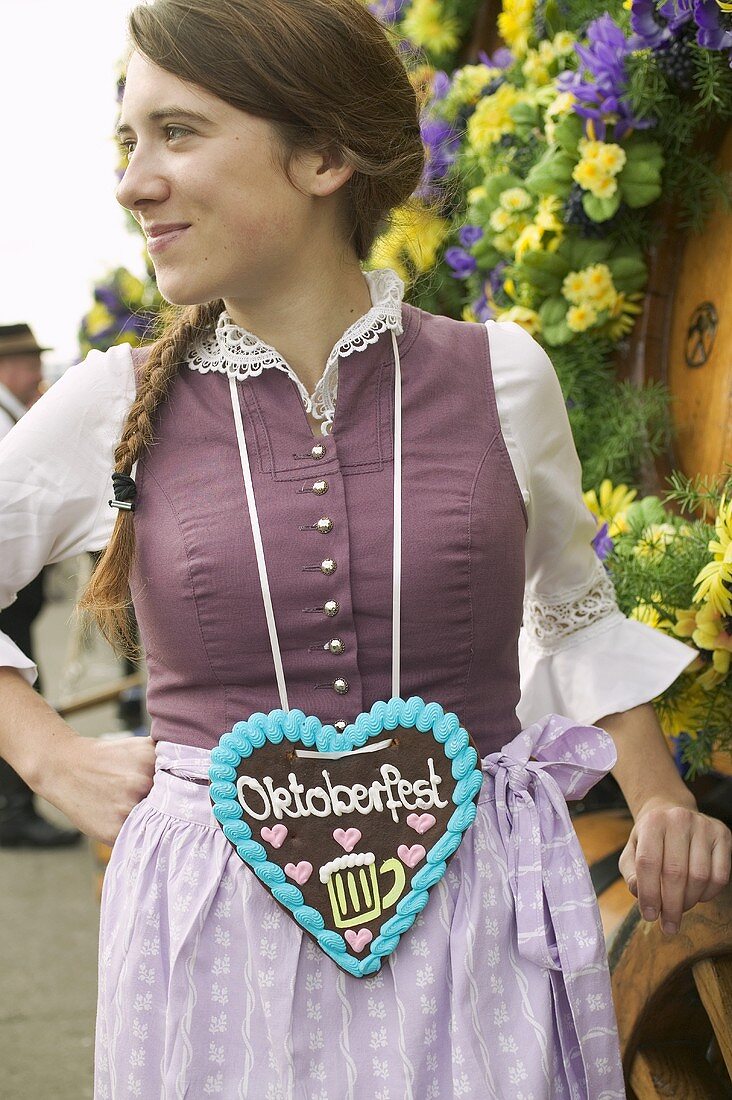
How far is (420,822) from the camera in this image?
4.03 ft

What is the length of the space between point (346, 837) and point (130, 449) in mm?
458

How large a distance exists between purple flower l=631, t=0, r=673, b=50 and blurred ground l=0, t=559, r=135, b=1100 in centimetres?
139

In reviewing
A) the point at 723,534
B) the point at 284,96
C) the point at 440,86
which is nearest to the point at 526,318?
the point at 440,86

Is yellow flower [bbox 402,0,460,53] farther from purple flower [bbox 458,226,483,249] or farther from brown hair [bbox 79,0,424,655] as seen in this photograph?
brown hair [bbox 79,0,424,655]

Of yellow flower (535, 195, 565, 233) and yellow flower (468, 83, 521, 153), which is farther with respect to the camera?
yellow flower (468, 83, 521, 153)

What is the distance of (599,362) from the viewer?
208 cm

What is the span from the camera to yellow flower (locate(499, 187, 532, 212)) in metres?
2.16

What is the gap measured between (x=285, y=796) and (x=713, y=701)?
26.0 inches

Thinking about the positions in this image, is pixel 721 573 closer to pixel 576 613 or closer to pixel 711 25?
pixel 576 613

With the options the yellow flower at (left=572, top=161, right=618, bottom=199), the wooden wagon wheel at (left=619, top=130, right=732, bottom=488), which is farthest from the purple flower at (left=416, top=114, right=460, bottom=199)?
the wooden wagon wheel at (left=619, top=130, right=732, bottom=488)

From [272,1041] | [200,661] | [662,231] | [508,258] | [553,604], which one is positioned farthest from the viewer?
[508,258]

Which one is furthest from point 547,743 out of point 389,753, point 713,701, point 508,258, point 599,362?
point 508,258

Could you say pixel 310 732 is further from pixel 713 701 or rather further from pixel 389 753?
pixel 713 701

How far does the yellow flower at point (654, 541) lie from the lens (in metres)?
1.70
